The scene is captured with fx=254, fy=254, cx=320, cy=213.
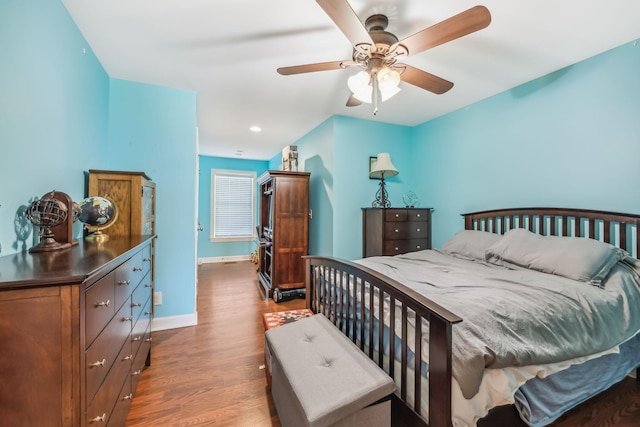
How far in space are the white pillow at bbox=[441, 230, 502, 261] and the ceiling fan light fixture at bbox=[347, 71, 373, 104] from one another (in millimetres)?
1792

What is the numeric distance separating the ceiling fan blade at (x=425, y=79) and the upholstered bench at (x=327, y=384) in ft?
6.03

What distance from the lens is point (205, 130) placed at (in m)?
4.15

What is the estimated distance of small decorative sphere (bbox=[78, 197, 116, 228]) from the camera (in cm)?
173

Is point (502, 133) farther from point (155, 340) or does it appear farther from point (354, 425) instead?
point (155, 340)

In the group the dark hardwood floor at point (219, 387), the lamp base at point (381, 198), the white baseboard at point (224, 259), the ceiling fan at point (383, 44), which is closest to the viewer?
the ceiling fan at point (383, 44)

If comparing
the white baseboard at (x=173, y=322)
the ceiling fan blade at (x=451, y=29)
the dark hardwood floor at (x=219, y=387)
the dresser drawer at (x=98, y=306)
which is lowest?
the dark hardwood floor at (x=219, y=387)

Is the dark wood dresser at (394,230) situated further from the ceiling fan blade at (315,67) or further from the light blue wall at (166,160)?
the light blue wall at (166,160)

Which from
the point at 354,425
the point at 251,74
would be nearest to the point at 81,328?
the point at 354,425

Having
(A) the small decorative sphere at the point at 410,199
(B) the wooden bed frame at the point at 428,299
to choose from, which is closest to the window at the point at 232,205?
(A) the small decorative sphere at the point at 410,199

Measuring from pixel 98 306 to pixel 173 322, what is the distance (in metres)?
2.06

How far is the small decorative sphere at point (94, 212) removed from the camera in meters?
1.73

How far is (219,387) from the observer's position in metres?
1.81

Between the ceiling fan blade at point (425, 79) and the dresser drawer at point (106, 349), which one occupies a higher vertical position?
the ceiling fan blade at point (425, 79)

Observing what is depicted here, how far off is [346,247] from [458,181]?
1.70m
